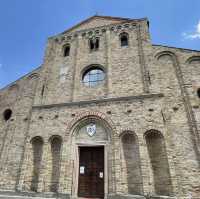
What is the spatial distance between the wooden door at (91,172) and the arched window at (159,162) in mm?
2513

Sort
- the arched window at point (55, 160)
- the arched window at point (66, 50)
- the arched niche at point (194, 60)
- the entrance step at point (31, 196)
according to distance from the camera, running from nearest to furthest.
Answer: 1. the entrance step at point (31, 196)
2. the arched window at point (55, 160)
3. the arched niche at point (194, 60)
4. the arched window at point (66, 50)

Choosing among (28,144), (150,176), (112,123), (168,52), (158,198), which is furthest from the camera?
(168,52)

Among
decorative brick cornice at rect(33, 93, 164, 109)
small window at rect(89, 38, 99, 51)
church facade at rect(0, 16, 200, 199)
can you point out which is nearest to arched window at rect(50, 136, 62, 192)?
church facade at rect(0, 16, 200, 199)

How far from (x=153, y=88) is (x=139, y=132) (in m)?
2.65

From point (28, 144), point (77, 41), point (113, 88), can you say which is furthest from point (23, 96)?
point (113, 88)

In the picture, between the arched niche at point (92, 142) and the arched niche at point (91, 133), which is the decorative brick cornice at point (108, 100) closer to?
the arched niche at point (92, 142)

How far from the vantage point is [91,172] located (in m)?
9.30

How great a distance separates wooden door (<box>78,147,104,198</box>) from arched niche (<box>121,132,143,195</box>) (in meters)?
1.25

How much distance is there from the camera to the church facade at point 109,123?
841 centimetres

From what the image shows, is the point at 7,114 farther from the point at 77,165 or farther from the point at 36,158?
the point at 77,165

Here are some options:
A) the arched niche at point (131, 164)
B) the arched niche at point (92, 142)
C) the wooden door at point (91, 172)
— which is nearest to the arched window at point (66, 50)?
the arched niche at point (92, 142)

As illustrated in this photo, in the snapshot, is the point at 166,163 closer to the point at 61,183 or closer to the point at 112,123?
the point at 112,123

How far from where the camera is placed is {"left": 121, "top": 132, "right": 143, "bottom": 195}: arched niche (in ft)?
26.8

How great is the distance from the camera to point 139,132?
890 centimetres
